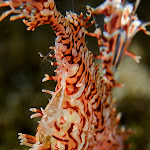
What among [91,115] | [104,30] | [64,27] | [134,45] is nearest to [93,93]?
[91,115]

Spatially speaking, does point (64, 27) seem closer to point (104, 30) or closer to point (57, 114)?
point (57, 114)

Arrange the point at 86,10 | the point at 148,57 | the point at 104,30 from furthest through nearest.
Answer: the point at 148,57, the point at 104,30, the point at 86,10

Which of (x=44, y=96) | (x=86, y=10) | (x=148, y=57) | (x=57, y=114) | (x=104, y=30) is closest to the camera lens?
(x=57, y=114)

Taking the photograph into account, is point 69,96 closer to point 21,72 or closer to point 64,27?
point 64,27

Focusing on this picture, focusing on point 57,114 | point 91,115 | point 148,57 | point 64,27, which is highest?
point 64,27

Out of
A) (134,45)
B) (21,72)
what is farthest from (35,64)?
(134,45)

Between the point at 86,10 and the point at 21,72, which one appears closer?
the point at 86,10

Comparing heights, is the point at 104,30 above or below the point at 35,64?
above
